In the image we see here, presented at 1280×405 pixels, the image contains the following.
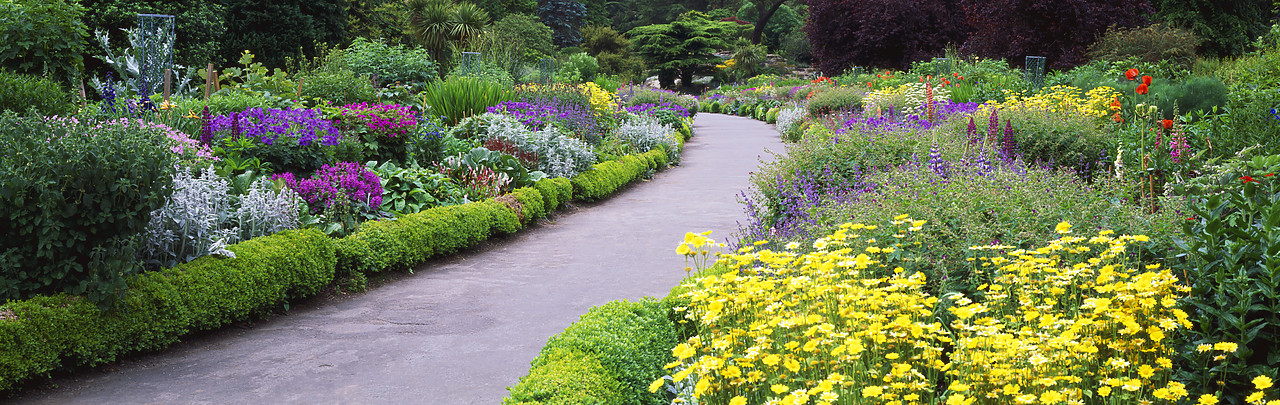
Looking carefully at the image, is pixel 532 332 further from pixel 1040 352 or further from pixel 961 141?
pixel 961 141

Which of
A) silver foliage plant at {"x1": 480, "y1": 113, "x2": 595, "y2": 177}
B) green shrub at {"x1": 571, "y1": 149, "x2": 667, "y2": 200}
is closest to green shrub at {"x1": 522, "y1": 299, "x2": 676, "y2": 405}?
green shrub at {"x1": 571, "y1": 149, "x2": 667, "y2": 200}

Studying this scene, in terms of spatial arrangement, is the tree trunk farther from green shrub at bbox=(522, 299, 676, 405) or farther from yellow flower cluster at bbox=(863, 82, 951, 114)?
green shrub at bbox=(522, 299, 676, 405)

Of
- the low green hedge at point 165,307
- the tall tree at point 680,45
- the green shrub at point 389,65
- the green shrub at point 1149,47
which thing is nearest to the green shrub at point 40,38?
the low green hedge at point 165,307

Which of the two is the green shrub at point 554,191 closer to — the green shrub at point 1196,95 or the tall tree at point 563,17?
the green shrub at point 1196,95

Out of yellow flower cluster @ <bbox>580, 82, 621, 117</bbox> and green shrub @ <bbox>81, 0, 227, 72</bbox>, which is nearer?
yellow flower cluster @ <bbox>580, 82, 621, 117</bbox>

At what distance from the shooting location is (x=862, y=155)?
682cm

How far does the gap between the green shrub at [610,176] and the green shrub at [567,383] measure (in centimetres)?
640

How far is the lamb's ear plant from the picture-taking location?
8.49 ft

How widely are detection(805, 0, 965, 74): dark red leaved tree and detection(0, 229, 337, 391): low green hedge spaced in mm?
24500

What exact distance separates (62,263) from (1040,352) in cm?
451

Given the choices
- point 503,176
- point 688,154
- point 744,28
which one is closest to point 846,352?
point 503,176

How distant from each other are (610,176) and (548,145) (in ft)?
2.92

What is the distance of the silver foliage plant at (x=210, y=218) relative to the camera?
196 inches

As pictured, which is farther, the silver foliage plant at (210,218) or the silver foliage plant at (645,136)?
the silver foliage plant at (645,136)
